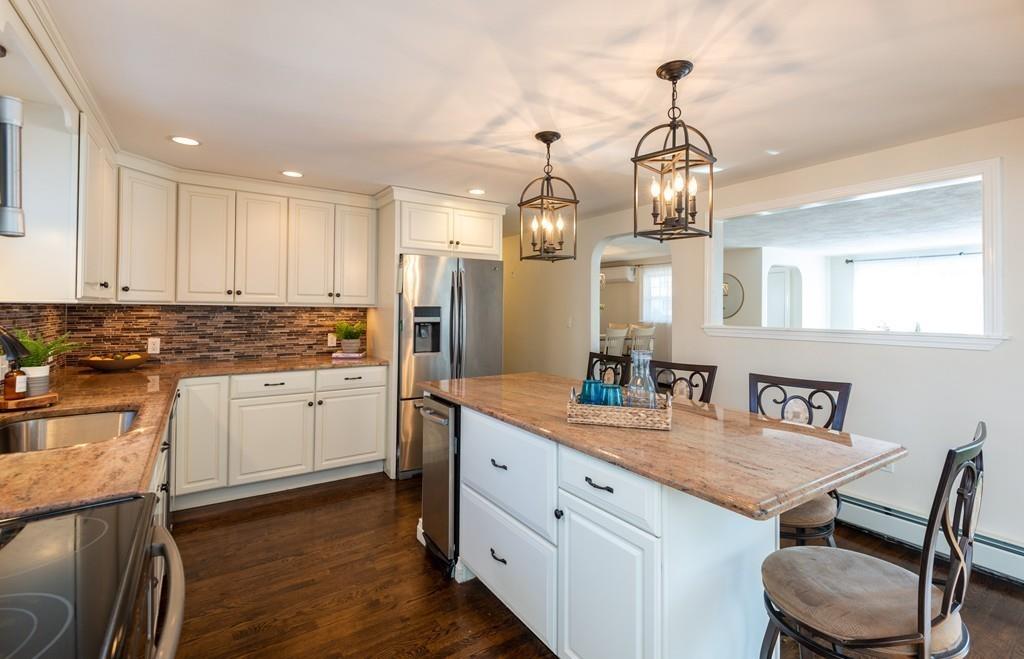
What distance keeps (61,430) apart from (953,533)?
119 inches

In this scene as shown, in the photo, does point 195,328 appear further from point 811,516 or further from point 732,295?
point 732,295

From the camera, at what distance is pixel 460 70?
6.36 feet

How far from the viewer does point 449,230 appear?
13.4ft

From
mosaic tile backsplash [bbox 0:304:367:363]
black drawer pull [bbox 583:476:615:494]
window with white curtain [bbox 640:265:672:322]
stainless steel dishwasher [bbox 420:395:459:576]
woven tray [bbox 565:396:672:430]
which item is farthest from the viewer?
window with white curtain [bbox 640:265:672:322]

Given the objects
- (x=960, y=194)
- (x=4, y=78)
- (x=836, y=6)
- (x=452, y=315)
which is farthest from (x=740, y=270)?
(x=4, y=78)

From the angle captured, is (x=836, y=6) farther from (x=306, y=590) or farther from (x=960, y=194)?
(x=960, y=194)

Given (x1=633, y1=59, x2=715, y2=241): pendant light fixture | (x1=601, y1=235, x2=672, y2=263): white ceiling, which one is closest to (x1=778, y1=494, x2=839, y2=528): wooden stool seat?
(x1=633, y1=59, x2=715, y2=241): pendant light fixture

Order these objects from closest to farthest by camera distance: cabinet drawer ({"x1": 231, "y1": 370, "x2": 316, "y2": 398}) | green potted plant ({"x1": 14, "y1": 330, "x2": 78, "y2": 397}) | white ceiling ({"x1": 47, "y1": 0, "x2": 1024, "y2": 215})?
white ceiling ({"x1": 47, "y1": 0, "x2": 1024, "y2": 215}) < green potted plant ({"x1": 14, "y1": 330, "x2": 78, "y2": 397}) < cabinet drawer ({"x1": 231, "y1": 370, "x2": 316, "y2": 398})

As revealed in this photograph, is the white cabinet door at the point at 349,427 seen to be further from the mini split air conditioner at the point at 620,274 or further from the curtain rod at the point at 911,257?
the curtain rod at the point at 911,257

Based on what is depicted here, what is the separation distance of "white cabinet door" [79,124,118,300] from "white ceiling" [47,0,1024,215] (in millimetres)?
238

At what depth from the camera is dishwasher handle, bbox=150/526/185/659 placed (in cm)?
59

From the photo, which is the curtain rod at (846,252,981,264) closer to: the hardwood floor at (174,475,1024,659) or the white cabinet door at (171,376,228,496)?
the hardwood floor at (174,475,1024,659)

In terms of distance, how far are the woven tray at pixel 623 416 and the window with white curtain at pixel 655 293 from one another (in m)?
7.64

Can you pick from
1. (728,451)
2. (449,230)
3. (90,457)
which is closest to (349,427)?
(449,230)
